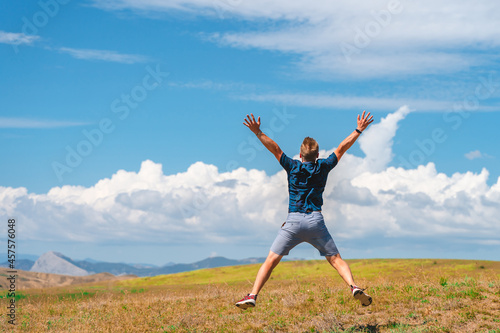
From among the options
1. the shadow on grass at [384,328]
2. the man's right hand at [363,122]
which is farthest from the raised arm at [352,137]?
the shadow on grass at [384,328]

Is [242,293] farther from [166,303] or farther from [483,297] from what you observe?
[483,297]

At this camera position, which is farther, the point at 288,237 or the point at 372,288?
the point at 372,288

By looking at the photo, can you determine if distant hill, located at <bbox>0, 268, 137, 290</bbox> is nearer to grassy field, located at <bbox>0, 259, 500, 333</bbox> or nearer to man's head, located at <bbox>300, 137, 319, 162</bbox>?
grassy field, located at <bbox>0, 259, 500, 333</bbox>

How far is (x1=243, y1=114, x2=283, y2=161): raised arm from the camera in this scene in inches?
388

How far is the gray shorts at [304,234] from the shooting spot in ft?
31.1

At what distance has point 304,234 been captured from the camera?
956cm

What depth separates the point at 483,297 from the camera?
11.9m

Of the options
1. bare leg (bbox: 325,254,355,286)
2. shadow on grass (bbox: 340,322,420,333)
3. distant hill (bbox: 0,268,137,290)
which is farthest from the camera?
distant hill (bbox: 0,268,137,290)

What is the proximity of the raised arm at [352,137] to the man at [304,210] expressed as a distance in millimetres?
95

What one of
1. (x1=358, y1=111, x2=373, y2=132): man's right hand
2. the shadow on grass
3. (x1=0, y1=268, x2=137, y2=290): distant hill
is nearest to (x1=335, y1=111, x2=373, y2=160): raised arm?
(x1=358, y1=111, x2=373, y2=132): man's right hand

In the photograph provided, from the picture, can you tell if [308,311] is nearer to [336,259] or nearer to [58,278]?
[336,259]

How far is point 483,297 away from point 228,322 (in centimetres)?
590

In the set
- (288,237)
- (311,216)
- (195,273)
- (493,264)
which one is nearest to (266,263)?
(288,237)

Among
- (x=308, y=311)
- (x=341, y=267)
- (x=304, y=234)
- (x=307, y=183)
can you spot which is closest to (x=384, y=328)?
(x=341, y=267)
